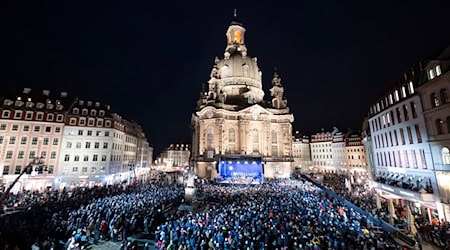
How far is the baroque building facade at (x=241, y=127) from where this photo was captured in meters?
46.6

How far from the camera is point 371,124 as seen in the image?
100 feet

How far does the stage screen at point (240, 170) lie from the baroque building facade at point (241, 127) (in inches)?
43.9

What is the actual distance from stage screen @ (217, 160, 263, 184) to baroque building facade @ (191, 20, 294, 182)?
112 centimetres

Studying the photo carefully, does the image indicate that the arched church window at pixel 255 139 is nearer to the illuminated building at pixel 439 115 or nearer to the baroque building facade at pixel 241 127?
the baroque building facade at pixel 241 127

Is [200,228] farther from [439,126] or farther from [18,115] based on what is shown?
[18,115]

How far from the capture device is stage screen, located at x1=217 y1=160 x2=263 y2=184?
3772 cm

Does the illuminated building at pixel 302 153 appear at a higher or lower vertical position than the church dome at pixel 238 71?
lower

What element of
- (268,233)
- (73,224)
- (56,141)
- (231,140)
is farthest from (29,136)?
(268,233)

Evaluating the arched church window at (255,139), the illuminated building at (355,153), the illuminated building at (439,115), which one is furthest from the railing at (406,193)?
the illuminated building at (355,153)

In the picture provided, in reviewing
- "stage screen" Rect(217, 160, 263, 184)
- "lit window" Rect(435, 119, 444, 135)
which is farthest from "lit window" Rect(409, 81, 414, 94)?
"stage screen" Rect(217, 160, 263, 184)

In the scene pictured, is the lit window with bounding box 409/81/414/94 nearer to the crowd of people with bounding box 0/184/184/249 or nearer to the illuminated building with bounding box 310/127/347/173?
the crowd of people with bounding box 0/184/184/249

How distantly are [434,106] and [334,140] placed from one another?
58.3 metres

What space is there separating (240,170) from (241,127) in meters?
13.1

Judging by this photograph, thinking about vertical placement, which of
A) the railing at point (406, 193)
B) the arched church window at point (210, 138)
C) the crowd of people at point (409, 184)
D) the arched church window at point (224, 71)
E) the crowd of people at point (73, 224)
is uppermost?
the arched church window at point (224, 71)
